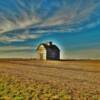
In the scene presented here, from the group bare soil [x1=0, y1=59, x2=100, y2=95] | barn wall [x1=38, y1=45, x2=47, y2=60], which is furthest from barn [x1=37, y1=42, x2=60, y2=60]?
bare soil [x1=0, y1=59, x2=100, y2=95]

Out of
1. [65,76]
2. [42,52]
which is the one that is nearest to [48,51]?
[42,52]

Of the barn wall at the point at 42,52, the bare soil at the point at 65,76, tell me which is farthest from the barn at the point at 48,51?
the bare soil at the point at 65,76

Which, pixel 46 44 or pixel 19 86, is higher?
pixel 46 44

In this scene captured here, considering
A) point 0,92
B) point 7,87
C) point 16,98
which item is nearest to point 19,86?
point 7,87

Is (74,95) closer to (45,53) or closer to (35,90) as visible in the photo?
(35,90)

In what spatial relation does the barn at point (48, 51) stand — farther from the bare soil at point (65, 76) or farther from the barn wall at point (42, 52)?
the bare soil at point (65, 76)

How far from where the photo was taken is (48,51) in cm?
6669

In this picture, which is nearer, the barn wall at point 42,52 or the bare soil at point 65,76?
the bare soil at point 65,76

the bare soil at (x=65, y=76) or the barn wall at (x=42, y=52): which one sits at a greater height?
the barn wall at (x=42, y=52)

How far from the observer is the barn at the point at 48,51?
66625mm

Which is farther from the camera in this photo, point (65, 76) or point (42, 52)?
point (42, 52)

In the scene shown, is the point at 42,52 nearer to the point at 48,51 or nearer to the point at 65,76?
the point at 48,51

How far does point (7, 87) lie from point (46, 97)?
4.35 m

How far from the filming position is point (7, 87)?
18.5 meters
